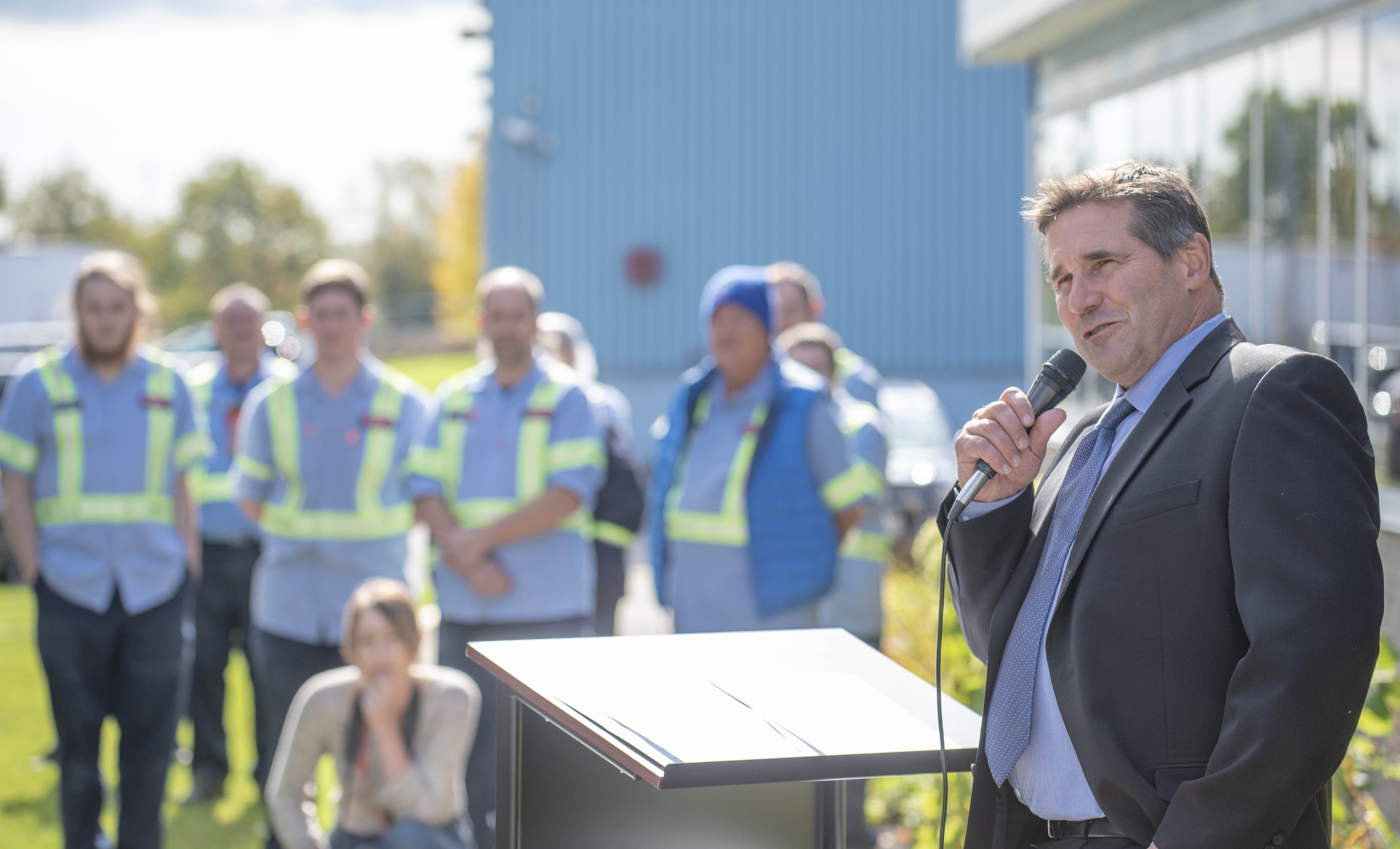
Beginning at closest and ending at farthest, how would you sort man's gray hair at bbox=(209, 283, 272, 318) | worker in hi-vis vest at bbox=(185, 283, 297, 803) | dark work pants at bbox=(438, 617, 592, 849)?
dark work pants at bbox=(438, 617, 592, 849) → worker in hi-vis vest at bbox=(185, 283, 297, 803) → man's gray hair at bbox=(209, 283, 272, 318)

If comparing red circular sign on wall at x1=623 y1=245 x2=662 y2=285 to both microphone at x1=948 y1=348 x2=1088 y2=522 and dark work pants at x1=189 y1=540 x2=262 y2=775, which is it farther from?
microphone at x1=948 y1=348 x2=1088 y2=522

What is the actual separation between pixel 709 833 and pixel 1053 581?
80 cm

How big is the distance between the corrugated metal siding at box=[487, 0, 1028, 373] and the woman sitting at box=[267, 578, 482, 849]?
48.1ft

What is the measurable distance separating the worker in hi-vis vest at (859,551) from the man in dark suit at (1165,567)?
2595 mm

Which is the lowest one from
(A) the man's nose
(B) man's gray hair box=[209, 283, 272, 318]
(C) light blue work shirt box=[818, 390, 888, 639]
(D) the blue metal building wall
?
(C) light blue work shirt box=[818, 390, 888, 639]

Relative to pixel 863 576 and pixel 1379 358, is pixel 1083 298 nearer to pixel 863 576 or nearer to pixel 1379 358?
pixel 863 576

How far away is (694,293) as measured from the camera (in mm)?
18969

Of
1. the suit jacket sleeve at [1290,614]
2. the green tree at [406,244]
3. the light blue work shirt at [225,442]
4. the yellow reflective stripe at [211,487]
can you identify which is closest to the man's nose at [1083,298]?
the suit jacket sleeve at [1290,614]

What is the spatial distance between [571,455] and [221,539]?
2.36 meters

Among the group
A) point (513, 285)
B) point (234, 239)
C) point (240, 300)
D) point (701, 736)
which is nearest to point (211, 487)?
point (240, 300)

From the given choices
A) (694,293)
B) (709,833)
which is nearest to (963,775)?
(709,833)

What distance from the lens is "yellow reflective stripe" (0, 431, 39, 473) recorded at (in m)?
4.54

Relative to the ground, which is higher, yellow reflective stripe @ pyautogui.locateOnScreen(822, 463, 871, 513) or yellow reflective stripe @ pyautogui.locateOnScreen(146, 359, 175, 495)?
yellow reflective stripe @ pyautogui.locateOnScreen(146, 359, 175, 495)

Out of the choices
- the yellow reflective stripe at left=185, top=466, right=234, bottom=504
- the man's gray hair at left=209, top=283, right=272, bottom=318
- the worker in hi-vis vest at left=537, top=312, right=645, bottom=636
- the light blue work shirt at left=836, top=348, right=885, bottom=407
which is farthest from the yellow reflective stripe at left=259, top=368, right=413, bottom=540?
the light blue work shirt at left=836, top=348, right=885, bottom=407
